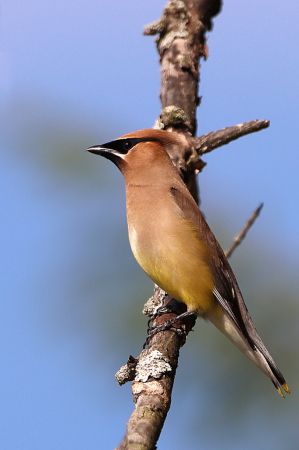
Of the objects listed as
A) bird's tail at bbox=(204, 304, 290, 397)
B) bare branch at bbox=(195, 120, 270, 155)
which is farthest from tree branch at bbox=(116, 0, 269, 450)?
bird's tail at bbox=(204, 304, 290, 397)

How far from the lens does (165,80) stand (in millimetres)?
4812

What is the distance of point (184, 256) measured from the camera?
3.71 m

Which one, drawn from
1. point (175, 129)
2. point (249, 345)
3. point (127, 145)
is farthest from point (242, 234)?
point (127, 145)

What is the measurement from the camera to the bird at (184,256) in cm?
370

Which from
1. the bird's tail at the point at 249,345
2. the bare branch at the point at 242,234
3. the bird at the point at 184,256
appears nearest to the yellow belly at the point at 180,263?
the bird at the point at 184,256

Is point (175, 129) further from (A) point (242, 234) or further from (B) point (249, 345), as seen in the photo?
(B) point (249, 345)

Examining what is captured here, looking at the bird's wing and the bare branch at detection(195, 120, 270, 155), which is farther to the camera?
the bare branch at detection(195, 120, 270, 155)

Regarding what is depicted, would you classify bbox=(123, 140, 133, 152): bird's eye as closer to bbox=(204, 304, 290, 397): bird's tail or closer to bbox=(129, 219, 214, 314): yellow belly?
bbox=(129, 219, 214, 314): yellow belly

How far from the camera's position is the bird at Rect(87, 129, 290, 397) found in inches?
146

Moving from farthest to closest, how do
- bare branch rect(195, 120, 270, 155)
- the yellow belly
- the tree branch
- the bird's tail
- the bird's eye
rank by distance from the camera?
the bird's eye, bare branch rect(195, 120, 270, 155), the bird's tail, the yellow belly, the tree branch

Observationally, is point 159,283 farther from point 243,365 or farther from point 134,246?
point 243,365

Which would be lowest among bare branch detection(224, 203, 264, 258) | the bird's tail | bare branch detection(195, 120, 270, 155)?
the bird's tail

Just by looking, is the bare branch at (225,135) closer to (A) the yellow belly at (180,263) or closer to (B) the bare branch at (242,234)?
(B) the bare branch at (242,234)

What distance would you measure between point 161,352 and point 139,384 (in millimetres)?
415
